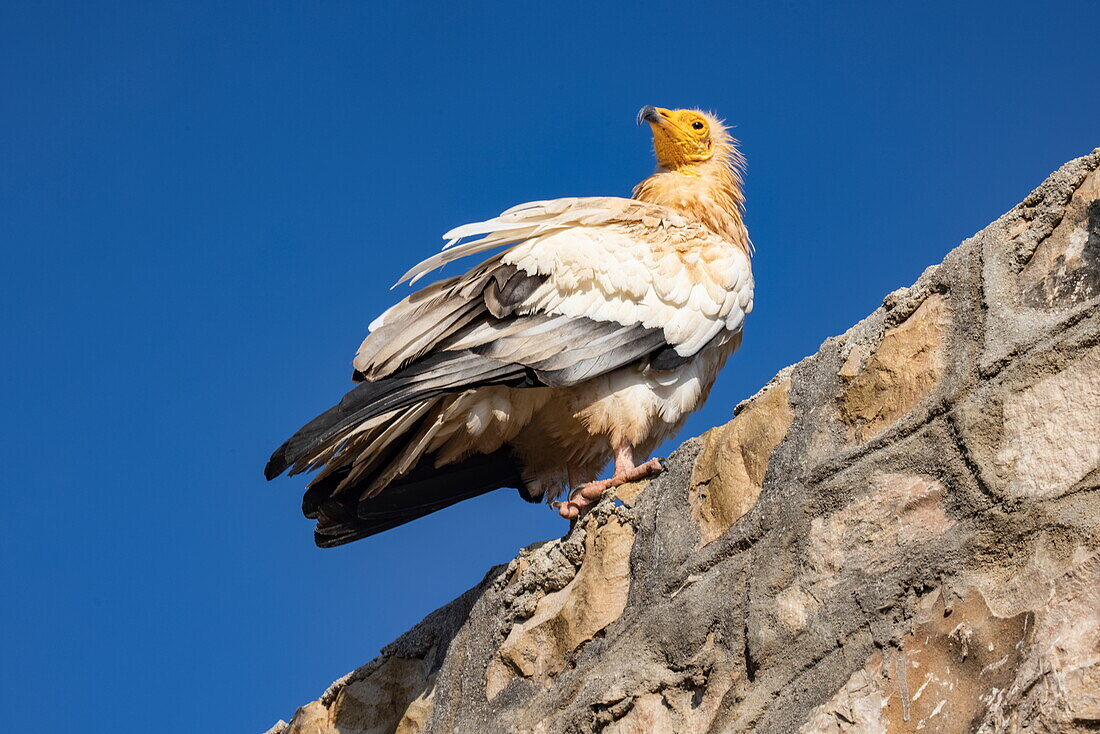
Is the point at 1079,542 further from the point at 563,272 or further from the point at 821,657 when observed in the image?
the point at 563,272

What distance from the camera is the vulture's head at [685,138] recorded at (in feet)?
22.0

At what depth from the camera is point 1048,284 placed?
8.80ft

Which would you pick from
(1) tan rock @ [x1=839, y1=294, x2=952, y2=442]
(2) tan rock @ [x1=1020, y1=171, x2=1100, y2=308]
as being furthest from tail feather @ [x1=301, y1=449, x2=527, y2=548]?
(2) tan rock @ [x1=1020, y1=171, x2=1100, y2=308]

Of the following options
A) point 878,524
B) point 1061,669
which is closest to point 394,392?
point 878,524

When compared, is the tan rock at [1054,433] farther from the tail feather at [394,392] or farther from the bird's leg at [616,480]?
the tail feather at [394,392]

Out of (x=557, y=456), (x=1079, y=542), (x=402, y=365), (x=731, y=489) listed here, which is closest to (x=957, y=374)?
(x=1079, y=542)

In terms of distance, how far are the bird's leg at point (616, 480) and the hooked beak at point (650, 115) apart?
2657mm

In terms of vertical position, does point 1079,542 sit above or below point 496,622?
below

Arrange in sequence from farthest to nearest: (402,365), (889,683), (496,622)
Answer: (402,365)
(496,622)
(889,683)

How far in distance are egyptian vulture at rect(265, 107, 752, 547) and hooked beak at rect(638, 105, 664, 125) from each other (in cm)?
157

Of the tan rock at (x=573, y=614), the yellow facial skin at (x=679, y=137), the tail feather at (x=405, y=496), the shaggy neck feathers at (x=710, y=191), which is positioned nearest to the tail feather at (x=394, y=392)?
the tail feather at (x=405, y=496)

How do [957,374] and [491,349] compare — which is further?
[491,349]

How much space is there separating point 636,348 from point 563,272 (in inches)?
16.9

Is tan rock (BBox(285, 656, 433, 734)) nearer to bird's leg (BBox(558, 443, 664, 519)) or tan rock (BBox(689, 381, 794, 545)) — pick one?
bird's leg (BBox(558, 443, 664, 519))
